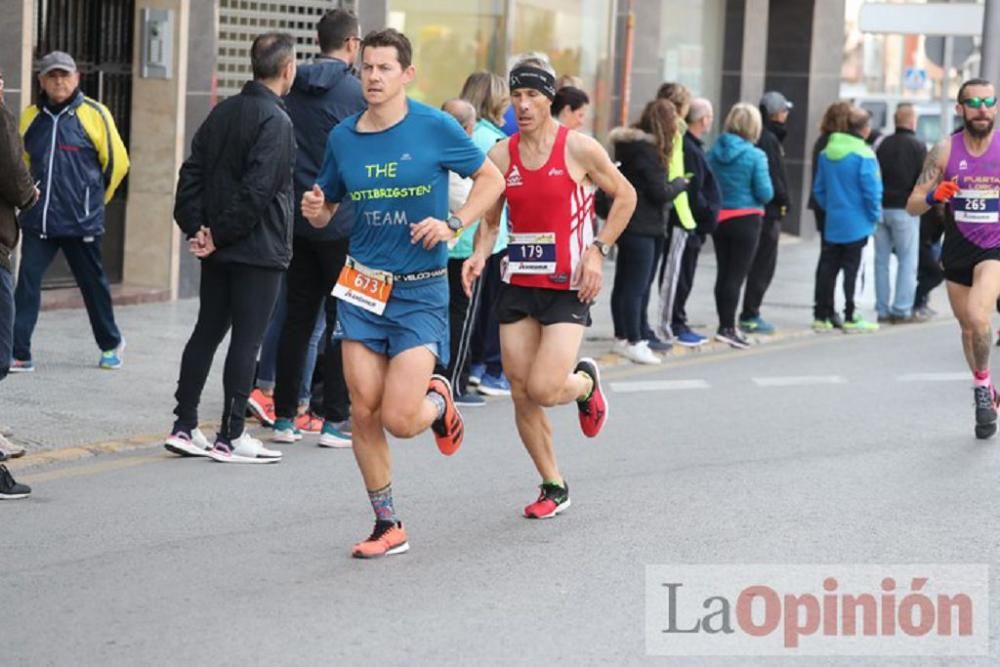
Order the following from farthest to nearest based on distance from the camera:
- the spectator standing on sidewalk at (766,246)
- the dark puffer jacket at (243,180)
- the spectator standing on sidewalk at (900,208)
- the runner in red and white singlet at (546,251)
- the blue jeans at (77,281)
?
the spectator standing on sidewalk at (900,208)
the spectator standing on sidewalk at (766,246)
the blue jeans at (77,281)
the dark puffer jacket at (243,180)
the runner in red and white singlet at (546,251)

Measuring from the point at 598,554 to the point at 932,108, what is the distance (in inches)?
1183

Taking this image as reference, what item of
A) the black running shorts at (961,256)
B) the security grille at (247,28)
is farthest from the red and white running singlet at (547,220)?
the security grille at (247,28)

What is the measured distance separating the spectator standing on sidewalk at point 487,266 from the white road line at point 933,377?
2.88m

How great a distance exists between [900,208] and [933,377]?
3.83 metres

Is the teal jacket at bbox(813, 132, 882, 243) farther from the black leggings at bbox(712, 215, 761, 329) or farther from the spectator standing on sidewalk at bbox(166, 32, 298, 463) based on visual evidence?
the spectator standing on sidewalk at bbox(166, 32, 298, 463)

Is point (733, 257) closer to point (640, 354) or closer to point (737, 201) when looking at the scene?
point (737, 201)

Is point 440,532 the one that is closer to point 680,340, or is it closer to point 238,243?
point 238,243

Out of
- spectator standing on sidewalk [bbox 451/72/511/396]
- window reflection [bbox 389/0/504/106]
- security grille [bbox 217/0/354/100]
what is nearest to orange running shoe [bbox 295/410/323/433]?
spectator standing on sidewalk [bbox 451/72/511/396]

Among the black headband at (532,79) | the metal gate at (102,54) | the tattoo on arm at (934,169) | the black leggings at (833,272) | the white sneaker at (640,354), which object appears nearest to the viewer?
the black headband at (532,79)

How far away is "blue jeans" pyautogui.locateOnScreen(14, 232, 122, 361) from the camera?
37.8 feet

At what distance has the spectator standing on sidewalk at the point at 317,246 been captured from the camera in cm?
1002

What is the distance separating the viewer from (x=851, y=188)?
16219 mm

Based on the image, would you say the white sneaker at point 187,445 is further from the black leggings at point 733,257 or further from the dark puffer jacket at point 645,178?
the black leggings at point 733,257

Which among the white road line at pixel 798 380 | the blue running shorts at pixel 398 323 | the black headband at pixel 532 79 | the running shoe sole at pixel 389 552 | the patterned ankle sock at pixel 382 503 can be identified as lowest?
the white road line at pixel 798 380
